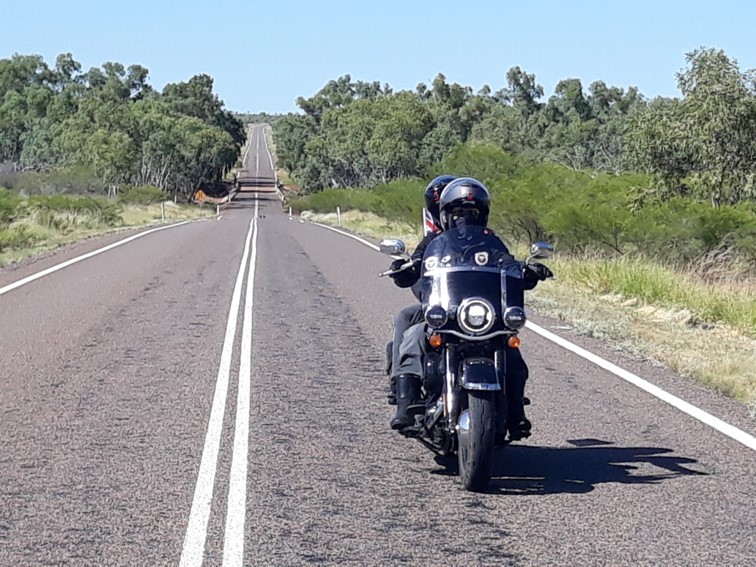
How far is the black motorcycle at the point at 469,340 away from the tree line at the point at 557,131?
15834 millimetres

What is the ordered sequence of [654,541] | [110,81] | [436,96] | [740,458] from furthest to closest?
[110,81]
[436,96]
[740,458]
[654,541]

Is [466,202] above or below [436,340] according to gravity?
above

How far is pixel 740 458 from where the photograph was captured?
23.7 feet

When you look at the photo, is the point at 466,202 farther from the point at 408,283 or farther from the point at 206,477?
the point at 206,477

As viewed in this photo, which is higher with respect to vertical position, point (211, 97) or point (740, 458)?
point (211, 97)

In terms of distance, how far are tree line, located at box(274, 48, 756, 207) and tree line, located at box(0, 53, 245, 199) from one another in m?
11.3

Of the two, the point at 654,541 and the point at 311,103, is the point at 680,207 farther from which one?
the point at 311,103

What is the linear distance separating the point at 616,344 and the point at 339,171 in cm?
9639

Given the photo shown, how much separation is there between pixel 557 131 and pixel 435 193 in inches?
3606

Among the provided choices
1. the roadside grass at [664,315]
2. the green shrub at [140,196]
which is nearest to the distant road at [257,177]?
the green shrub at [140,196]

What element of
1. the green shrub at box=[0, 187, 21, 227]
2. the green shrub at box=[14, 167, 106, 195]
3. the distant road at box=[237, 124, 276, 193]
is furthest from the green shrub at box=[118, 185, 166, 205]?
the distant road at box=[237, 124, 276, 193]

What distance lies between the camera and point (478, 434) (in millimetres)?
6344

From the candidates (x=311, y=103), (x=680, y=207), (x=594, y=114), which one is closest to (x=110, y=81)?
(x=311, y=103)

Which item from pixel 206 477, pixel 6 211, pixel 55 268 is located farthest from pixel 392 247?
pixel 6 211
